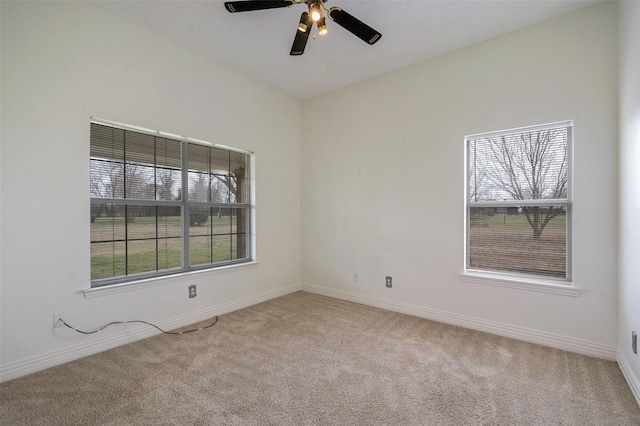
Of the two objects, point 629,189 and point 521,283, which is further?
point 521,283

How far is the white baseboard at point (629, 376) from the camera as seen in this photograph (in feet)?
6.13

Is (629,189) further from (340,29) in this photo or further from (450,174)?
(340,29)

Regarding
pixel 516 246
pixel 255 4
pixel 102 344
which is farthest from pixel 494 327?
pixel 102 344

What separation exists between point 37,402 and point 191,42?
3.18 metres

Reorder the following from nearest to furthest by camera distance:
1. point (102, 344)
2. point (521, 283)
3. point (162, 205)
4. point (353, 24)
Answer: point (353, 24)
point (102, 344)
point (521, 283)
point (162, 205)

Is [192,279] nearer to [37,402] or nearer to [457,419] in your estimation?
[37,402]

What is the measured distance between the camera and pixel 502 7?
248 cm

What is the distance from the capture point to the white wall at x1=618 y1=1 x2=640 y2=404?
6.19 feet

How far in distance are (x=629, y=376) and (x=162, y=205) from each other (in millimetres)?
4061

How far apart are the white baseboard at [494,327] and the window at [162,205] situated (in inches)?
67.4

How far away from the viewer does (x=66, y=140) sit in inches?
92.4

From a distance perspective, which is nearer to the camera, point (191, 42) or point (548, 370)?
point (548, 370)

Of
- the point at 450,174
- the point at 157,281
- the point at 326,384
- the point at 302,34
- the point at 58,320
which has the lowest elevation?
the point at 326,384

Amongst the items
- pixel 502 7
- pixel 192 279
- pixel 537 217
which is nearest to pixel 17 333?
pixel 192 279
